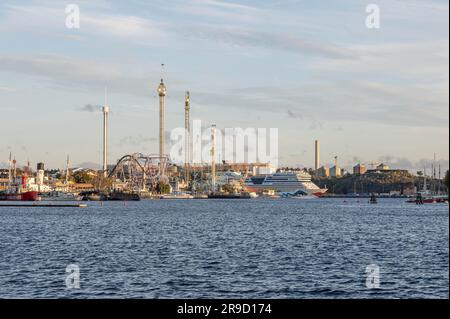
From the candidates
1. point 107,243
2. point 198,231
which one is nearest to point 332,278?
point 107,243

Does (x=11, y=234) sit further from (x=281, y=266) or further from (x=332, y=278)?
(x=332, y=278)

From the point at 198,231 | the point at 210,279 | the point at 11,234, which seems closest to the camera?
the point at 210,279

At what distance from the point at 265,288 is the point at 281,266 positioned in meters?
9.57

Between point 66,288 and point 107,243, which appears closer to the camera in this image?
point 66,288

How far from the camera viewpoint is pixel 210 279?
41219 millimetres

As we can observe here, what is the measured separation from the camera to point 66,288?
37.7 meters

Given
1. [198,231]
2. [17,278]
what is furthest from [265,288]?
[198,231]

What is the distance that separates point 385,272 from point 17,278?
19.6 m
